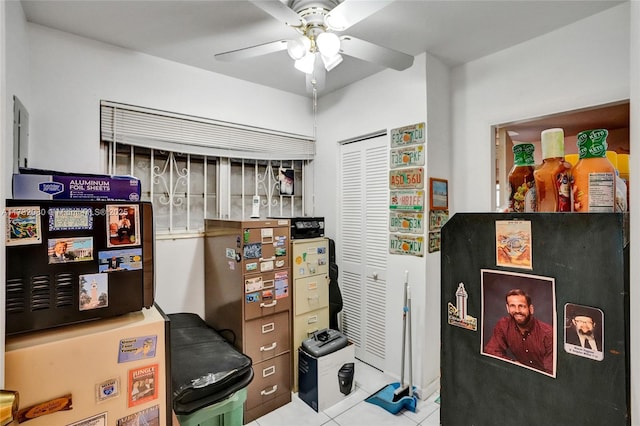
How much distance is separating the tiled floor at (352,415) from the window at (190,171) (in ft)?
5.22

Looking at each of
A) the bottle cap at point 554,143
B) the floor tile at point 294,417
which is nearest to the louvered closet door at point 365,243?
the floor tile at point 294,417

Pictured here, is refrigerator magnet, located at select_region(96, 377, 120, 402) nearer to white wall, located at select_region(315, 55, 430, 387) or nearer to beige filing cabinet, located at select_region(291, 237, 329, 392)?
beige filing cabinet, located at select_region(291, 237, 329, 392)

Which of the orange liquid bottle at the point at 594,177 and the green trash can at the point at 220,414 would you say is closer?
the orange liquid bottle at the point at 594,177

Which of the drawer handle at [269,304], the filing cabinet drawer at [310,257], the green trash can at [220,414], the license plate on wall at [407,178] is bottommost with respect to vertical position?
the green trash can at [220,414]

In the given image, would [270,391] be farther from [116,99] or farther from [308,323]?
[116,99]

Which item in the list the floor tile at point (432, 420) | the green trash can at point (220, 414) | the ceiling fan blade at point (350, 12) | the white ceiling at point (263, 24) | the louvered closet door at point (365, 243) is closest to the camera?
the ceiling fan blade at point (350, 12)

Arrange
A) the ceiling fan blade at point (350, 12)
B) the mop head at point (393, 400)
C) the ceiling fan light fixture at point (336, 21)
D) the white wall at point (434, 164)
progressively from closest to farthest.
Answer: the ceiling fan blade at point (350, 12), the ceiling fan light fixture at point (336, 21), the mop head at point (393, 400), the white wall at point (434, 164)

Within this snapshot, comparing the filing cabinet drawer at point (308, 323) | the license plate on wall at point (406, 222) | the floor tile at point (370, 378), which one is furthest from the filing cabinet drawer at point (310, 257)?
the floor tile at point (370, 378)

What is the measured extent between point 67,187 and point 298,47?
1.20 meters

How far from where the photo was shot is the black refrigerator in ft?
2.50

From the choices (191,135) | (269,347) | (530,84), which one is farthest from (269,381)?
(530,84)

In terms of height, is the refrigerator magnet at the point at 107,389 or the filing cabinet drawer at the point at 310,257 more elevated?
the filing cabinet drawer at the point at 310,257

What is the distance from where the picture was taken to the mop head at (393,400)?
86.2 inches

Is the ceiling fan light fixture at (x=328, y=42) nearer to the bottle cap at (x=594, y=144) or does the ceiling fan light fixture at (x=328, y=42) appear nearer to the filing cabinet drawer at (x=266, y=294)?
the bottle cap at (x=594, y=144)
